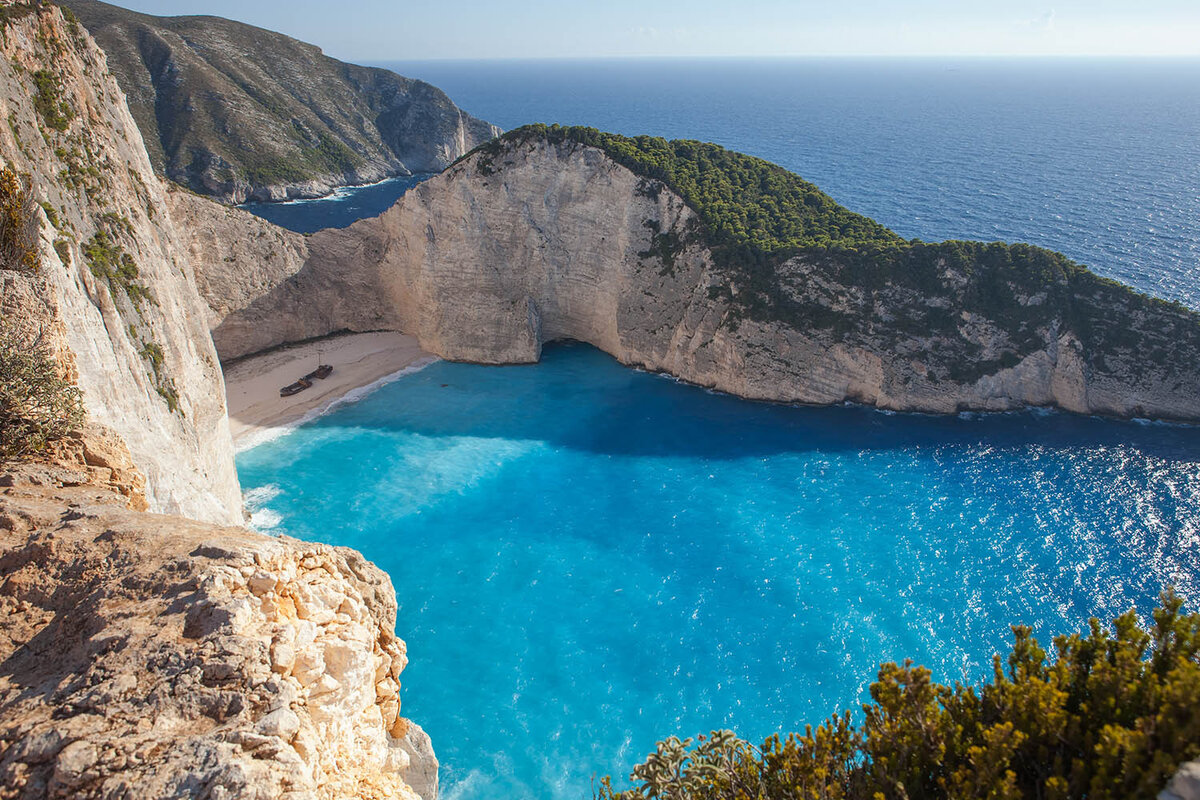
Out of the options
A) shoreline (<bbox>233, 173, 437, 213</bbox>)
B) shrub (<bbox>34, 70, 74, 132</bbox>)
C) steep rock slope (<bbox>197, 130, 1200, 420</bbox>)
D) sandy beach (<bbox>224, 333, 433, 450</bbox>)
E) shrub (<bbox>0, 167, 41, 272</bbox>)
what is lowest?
sandy beach (<bbox>224, 333, 433, 450</bbox>)

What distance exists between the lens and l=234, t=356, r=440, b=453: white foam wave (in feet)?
133

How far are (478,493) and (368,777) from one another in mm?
25335

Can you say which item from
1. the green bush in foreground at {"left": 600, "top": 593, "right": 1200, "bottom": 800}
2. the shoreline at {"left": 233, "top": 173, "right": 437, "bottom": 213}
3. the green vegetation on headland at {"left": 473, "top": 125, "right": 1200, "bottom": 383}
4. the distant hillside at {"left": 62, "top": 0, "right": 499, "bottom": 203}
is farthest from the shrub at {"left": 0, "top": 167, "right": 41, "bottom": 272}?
the distant hillside at {"left": 62, "top": 0, "right": 499, "bottom": 203}

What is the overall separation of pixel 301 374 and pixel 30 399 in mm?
34262

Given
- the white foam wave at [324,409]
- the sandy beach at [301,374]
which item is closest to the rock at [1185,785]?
the white foam wave at [324,409]

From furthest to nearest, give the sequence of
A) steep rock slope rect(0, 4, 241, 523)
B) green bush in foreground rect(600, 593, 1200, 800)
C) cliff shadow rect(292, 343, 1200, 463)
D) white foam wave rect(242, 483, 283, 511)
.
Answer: cliff shadow rect(292, 343, 1200, 463) → white foam wave rect(242, 483, 283, 511) → steep rock slope rect(0, 4, 241, 523) → green bush in foreground rect(600, 593, 1200, 800)

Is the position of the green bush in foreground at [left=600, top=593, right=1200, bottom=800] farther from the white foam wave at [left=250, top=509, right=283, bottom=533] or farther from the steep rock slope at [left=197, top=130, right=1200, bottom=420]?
the steep rock slope at [left=197, top=130, right=1200, bottom=420]

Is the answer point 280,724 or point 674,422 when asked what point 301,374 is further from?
point 280,724

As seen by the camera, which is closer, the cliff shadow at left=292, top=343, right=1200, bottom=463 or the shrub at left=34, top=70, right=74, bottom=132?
the shrub at left=34, top=70, right=74, bottom=132

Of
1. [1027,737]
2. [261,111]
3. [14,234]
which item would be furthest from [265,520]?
[261,111]

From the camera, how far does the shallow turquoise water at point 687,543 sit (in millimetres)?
24219

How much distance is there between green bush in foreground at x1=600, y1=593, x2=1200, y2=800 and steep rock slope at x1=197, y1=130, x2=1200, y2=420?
33440 mm

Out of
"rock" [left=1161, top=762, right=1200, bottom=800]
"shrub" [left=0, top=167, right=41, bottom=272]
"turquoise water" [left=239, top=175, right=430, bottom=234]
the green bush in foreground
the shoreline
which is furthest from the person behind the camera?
the shoreline

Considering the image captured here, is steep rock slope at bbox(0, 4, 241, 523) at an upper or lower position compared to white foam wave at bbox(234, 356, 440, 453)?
upper
